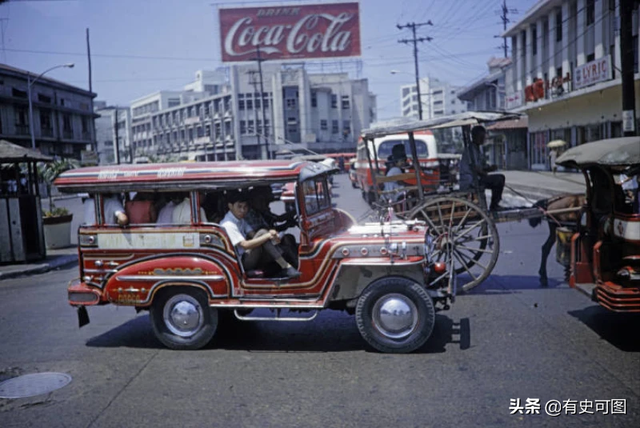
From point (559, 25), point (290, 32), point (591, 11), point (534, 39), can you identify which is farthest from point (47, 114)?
point (591, 11)

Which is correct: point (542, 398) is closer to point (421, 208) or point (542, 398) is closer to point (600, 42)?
point (421, 208)

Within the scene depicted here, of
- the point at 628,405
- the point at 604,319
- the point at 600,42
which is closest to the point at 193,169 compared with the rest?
the point at 628,405

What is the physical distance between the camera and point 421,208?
845cm

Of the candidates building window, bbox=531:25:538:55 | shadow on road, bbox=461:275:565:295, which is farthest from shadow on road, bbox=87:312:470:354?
building window, bbox=531:25:538:55

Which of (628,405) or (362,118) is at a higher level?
(362,118)

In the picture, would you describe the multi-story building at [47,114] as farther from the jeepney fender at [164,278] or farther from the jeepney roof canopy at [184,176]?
the jeepney fender at [164,278]

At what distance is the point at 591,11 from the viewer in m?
29.6

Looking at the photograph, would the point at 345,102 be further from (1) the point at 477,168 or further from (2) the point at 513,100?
(1) the point at 477,168

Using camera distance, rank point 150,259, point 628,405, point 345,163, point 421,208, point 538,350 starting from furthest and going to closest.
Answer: point 345,163, point 421,208, point 150,259, point 538,350, point 628,405

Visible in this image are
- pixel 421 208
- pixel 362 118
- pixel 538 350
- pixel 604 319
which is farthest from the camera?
pixel 362 118

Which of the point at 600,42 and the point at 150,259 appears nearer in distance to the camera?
the point at 150,259

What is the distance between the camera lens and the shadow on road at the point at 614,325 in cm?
605

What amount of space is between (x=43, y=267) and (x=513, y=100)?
3441 centimetres

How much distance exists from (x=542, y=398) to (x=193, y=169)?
4004mm
